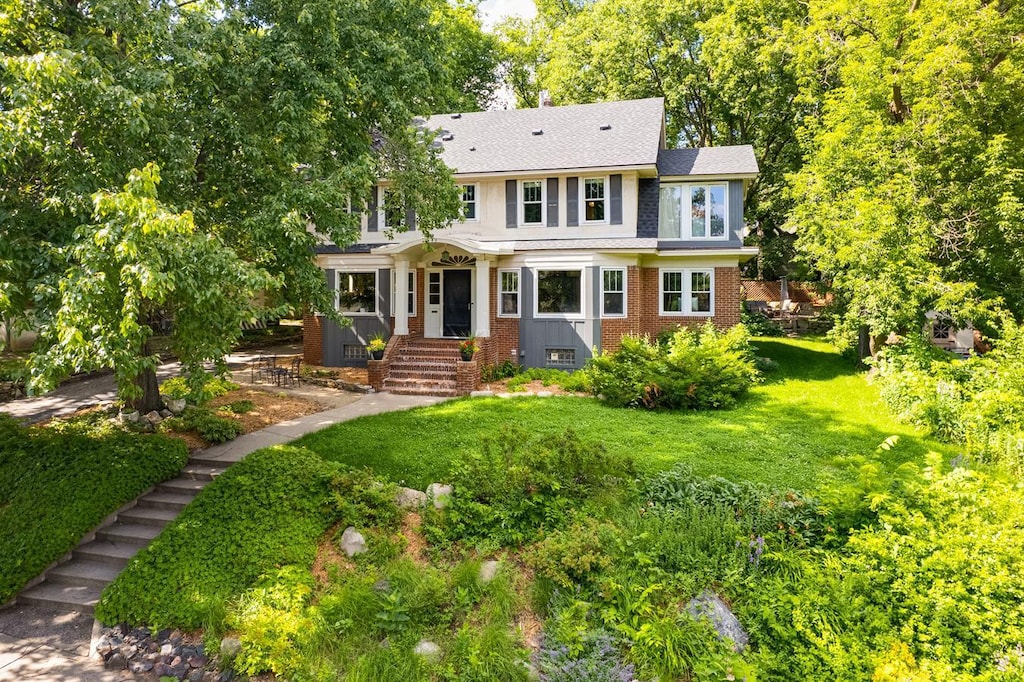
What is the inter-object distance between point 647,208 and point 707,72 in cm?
1230

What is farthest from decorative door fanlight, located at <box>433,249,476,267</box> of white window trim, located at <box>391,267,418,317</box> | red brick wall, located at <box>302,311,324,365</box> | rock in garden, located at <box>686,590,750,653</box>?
rock in garden, located at <box>686,590,750,653</box>

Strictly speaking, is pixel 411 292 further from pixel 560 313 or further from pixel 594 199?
pixel 594 199

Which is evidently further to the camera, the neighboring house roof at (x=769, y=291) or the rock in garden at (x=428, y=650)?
the neighboring house roof at (x=769, y=291)

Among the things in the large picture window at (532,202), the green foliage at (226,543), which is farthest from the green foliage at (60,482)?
the large picture window at (532,202)

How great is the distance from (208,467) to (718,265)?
14.6m

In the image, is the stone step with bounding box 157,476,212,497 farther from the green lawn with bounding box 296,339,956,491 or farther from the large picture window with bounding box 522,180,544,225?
the large picture window with bounding box 522,180,544,225

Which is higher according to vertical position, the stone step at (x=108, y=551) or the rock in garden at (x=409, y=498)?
the rock in garden at (x=409, y=498)

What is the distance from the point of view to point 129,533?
715cm

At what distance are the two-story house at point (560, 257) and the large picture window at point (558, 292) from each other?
0.03 metres

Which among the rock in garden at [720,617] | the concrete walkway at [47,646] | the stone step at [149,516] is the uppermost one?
the stone step at [149,516]

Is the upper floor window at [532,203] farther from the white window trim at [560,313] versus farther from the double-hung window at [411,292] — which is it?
the double-hung window at [411,292]

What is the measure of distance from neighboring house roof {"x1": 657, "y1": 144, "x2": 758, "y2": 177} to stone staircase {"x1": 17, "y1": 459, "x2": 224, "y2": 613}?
49.5ft

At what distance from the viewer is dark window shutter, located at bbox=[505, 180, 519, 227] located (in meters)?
17.5

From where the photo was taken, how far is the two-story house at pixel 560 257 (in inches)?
639
